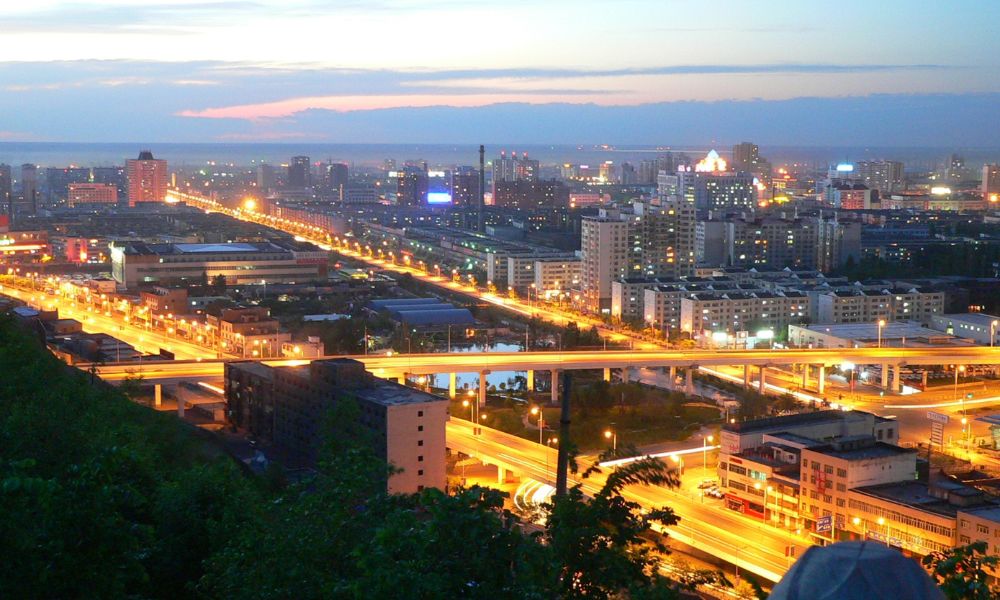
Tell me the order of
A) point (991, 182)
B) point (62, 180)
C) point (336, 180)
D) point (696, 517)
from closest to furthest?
point (696, 517) → point (991, 182) → point (62, 180) → point (336, 180)

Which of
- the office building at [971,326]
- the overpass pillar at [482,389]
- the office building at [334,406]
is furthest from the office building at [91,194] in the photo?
the office building at [334,406]

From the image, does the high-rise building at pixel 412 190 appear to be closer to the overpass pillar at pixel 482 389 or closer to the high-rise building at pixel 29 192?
the high-rise building at pixel 29 192

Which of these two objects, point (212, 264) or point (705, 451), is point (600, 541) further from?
point (212, 264)

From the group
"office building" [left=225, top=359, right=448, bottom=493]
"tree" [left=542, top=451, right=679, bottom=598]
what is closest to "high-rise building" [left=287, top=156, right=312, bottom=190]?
"office building" [left=225, top=359, right=448, bottom=493]

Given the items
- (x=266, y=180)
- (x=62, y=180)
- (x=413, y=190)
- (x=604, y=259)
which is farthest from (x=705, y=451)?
(x=266, y=180)

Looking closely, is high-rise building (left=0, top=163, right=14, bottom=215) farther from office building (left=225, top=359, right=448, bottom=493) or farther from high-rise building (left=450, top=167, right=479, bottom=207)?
office building (left=225, top=359, right=448, bottom=493)

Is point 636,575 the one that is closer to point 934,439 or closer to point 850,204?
point 934,439
